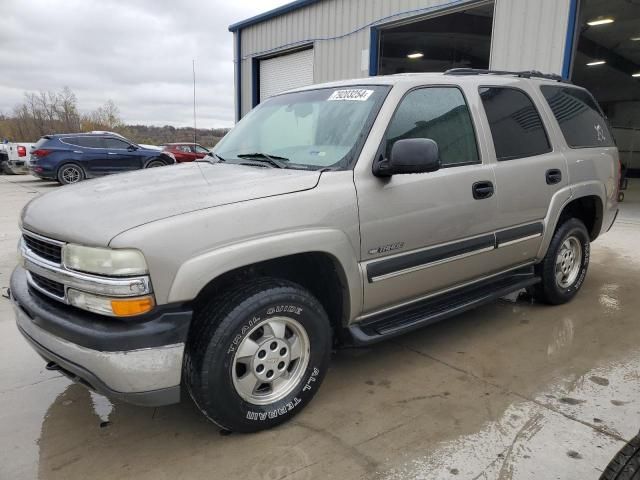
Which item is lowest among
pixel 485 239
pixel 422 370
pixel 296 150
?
pixel 422 370

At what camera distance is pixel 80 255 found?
85.7 inches

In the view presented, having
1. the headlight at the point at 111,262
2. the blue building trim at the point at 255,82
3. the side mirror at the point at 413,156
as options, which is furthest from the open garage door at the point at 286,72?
the headlight at the point at 111,262

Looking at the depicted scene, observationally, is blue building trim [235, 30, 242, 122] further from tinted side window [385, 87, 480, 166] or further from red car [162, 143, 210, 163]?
tinted side window [385, 87, 480, 166]

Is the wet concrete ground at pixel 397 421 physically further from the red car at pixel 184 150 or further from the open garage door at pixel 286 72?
the red car at pixel 184 150

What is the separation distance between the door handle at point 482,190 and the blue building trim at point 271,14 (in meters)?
10.6

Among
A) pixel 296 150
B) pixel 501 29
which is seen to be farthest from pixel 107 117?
pixel 296 150

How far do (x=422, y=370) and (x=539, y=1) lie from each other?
7414mm

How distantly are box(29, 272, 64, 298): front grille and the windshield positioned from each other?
1387mm

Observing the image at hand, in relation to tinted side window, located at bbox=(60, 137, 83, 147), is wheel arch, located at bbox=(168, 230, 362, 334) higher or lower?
lower

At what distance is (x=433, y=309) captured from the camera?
3326 mm

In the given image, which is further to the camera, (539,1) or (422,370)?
(539,1)

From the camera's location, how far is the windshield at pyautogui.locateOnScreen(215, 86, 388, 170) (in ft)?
9.73

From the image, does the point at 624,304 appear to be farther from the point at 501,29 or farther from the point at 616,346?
the point at 501,29

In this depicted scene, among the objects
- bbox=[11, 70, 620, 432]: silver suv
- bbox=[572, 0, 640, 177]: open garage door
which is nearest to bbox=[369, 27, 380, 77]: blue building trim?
bbox=[572, 0, 640, 177]: open garage door
